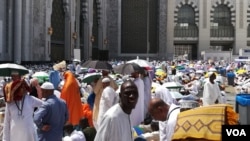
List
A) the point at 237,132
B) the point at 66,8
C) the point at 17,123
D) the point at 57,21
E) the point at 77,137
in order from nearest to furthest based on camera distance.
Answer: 1. the point at 237,132
2. the point at 77,137
3. the point at 17,123
4. the point at 57,21
5. the point at 66,8

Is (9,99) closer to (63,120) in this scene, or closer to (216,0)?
(63,120)

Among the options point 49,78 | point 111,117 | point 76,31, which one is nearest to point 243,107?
point 111,117

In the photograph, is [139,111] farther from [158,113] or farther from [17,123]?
[158,113]

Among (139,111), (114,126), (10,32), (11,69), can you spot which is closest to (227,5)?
(10,32)

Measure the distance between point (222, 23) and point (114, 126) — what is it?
4738 cm

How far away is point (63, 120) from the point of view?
6195 mm

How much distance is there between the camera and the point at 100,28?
4456 cm

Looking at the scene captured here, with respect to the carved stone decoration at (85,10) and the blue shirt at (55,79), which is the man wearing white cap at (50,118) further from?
the carved stone decoration at (85,10)

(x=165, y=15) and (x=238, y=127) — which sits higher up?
(x=165, y=15)

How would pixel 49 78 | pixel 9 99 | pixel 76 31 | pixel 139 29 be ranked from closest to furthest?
1. pixel 9 99
2. pixel 49 78
3. pixel 76 31
4. pixel 139 29

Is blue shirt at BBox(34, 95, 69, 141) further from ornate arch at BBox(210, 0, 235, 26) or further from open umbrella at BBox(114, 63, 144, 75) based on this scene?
ornate arch at BBox(210, 0, 235, 26)

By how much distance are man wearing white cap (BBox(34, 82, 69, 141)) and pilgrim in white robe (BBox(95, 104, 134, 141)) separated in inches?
90.9

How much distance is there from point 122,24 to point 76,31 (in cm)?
908

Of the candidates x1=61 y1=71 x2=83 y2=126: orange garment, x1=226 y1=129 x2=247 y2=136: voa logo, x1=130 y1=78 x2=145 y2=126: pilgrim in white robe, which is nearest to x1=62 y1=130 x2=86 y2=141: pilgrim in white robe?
x1=61 y1=71 x2=83 y2=126: orange garment
